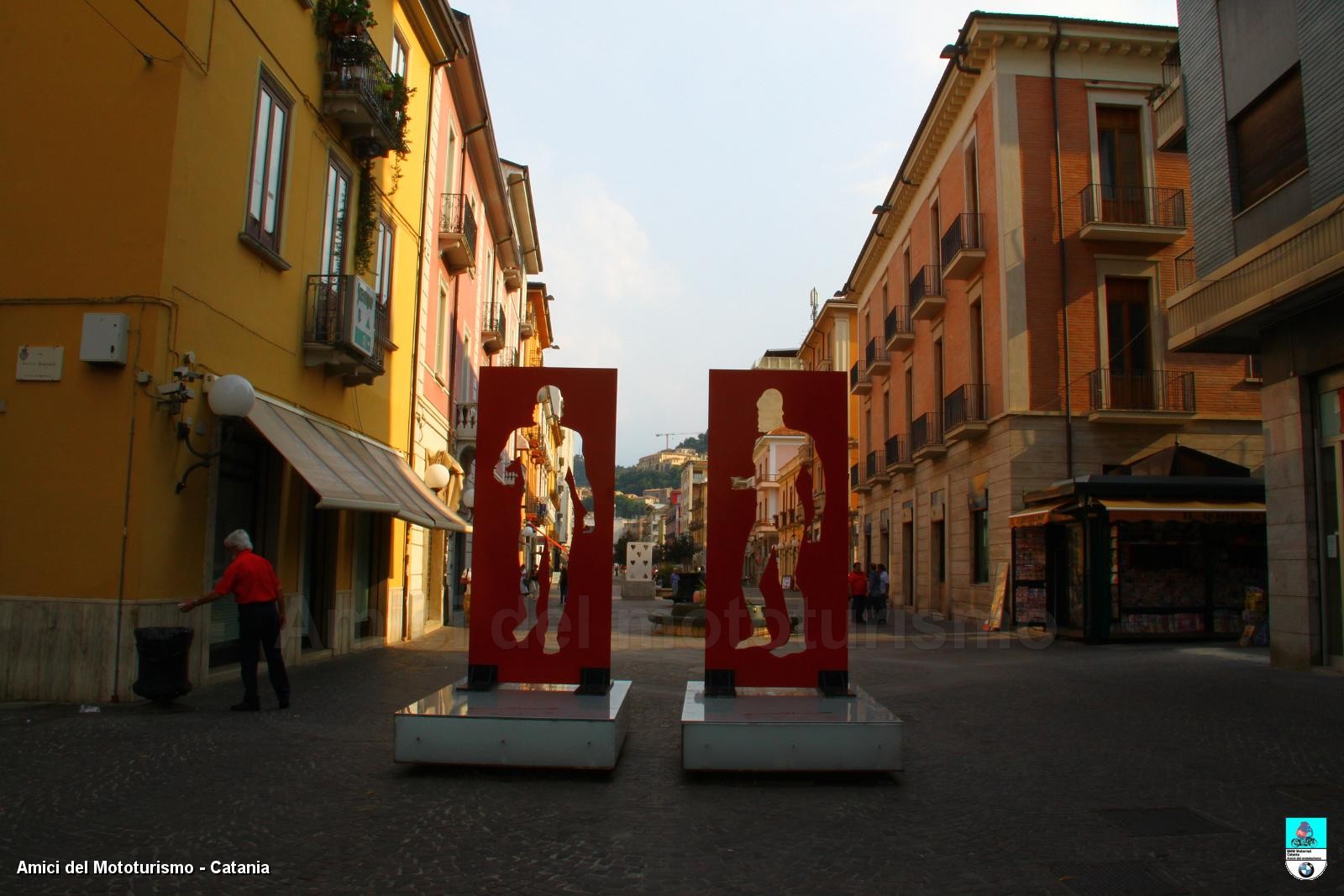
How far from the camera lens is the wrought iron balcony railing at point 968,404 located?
76.9 ft

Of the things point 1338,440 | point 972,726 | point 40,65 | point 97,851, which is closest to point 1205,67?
point 1338,440

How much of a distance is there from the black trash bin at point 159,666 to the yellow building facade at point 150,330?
43cm

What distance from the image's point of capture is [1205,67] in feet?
47.3

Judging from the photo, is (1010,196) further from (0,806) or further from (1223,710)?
(0,806)

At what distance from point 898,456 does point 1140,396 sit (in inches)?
448

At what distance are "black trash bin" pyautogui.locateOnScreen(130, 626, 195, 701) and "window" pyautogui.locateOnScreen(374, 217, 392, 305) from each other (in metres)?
7.79

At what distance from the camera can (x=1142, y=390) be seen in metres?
21.6

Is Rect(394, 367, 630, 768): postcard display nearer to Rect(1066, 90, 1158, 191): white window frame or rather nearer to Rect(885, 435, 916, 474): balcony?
Rect(1066, 90, 1158, 191): white window frame

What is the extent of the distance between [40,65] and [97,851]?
834 cm

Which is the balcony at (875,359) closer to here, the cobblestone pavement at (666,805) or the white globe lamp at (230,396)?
the cobblestone pavement at (666,805)

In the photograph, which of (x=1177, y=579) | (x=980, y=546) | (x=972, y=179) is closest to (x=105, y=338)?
(x=1177, y=579)

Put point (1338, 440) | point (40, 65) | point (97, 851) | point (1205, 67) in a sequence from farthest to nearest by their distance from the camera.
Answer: point (1205, 67) < point (1338, 440) < point (40, 65) < point (97, 851)

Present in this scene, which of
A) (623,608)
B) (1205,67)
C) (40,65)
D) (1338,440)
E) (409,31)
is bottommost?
(623,608)

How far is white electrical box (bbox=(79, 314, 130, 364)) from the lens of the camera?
9039mm
